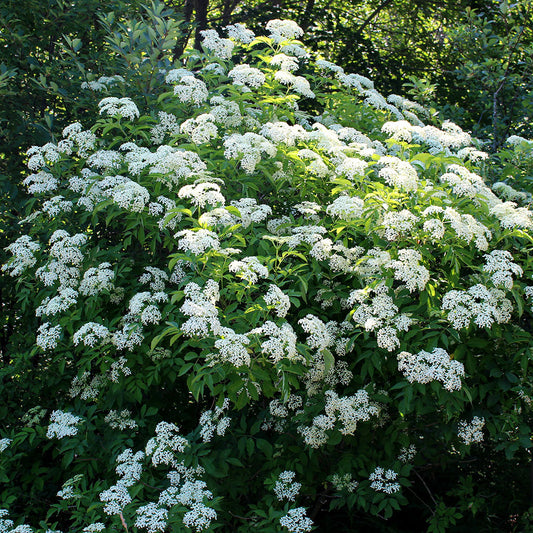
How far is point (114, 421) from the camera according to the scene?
3854 mm

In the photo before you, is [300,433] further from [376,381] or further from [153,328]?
[153,328]

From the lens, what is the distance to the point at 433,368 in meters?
3.03

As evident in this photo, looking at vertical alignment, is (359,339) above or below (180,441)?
above

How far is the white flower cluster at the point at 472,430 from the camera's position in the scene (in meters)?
3.40

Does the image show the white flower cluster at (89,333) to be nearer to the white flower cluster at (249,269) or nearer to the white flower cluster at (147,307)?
the white flower cluster at (147,307)

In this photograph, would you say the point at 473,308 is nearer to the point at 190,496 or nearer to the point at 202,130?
the point at 190,496

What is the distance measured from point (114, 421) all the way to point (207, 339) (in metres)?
1.25

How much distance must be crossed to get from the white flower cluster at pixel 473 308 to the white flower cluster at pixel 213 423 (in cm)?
143

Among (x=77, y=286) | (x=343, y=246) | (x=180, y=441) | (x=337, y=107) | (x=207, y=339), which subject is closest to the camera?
(x=207, y=339)

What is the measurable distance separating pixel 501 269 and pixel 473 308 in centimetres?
34

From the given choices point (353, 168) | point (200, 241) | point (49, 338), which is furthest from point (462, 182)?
point (49, 338)

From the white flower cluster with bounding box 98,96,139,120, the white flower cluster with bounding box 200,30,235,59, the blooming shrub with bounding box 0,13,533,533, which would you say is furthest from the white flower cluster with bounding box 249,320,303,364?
the white flower cluster with bounding box 200,30,235,59

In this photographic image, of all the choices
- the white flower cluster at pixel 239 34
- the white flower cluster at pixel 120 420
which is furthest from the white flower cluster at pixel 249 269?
the white flower cluster at pixel 239 34

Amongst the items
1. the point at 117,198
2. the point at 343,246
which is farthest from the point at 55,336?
the point at 343,246
